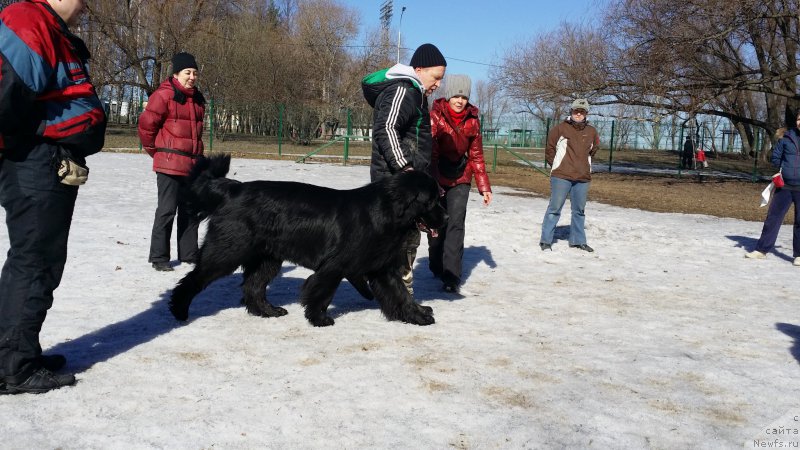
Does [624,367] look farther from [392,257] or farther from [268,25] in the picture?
[268,25]

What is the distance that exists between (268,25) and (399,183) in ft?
135

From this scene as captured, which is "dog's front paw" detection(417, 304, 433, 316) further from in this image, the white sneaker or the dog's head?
the white sneaker

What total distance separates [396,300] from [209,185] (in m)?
A: 1.46

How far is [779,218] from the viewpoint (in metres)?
7.50

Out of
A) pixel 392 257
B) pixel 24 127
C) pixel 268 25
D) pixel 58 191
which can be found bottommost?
pixel 392 257

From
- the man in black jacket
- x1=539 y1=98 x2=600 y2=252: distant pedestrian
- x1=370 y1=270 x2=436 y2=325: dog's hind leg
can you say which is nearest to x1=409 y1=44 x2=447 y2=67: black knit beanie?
the man in black jacket

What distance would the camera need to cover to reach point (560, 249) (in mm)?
7828

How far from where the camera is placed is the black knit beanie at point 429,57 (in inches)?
188

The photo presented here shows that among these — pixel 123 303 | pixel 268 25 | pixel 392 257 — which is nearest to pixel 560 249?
pixel 392 257

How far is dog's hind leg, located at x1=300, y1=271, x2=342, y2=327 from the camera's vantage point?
14.3ft

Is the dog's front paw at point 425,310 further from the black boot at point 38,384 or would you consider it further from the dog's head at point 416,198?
the black boot at point 38,384

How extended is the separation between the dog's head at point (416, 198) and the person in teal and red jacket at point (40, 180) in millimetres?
1870

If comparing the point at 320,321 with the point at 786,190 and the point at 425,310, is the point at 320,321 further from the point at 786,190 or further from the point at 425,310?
the point at 786,190

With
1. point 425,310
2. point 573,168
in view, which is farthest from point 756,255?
point 425,310
